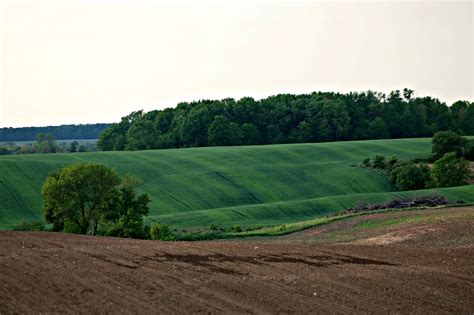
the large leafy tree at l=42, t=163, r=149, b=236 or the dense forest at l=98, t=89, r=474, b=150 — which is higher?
the dense forest at l=98, t=89, r=474, b=150

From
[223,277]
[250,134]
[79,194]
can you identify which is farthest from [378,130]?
[223,277]

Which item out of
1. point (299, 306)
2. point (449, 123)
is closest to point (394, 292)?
point (299, 306)

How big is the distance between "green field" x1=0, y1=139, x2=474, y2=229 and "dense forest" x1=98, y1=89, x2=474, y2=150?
19351 millimetres

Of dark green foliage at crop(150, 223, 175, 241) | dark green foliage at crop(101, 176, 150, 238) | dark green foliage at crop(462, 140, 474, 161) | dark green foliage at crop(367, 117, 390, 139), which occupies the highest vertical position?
dark green foliage at crop(367, 117, 390, 139)

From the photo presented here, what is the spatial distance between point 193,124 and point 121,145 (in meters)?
11.6

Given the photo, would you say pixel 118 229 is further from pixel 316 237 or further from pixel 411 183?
pixel 411 183

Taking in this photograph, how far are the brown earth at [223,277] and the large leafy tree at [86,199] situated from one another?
14168 mm

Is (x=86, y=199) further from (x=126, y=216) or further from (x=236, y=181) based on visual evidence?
(x=236, y=181)

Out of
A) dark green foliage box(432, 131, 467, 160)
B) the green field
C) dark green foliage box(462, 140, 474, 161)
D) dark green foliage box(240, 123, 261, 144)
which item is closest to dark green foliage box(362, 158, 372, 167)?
the green field

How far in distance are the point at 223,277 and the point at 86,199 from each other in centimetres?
2454

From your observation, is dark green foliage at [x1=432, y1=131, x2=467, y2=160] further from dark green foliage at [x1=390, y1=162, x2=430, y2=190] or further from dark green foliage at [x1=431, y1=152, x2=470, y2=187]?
dark green foliage at [x1=390, y1=162, x2=430, y2=190]

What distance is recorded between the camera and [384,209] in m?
52.1

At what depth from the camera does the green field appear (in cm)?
6381

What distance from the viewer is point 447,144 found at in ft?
322
